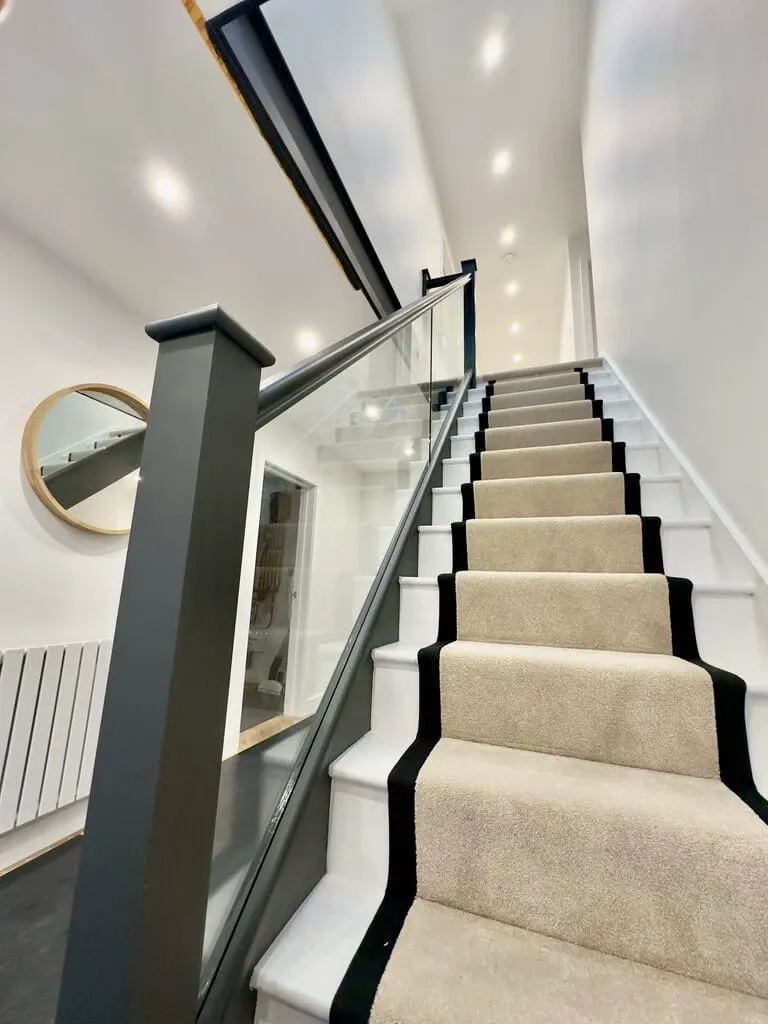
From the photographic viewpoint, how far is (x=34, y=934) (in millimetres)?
1333

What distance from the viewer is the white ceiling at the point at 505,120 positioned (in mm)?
3449

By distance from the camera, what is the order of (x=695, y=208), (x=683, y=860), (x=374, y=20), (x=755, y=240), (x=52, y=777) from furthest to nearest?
(x=374, y=20)
(x=52, y=777)
(x=695, y=208)
(x=755, y=240)
(x=683, y=860)

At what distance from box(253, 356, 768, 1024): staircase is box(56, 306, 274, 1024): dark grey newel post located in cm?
28

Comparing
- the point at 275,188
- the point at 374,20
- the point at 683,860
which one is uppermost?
the point at 374,20

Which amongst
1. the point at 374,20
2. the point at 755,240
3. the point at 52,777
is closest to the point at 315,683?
the point at 755,240

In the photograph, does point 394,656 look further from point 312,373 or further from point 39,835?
point 39,835

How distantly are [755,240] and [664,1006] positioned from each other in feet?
4.67

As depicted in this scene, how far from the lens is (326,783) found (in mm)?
848

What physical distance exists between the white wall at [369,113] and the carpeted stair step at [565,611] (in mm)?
2482

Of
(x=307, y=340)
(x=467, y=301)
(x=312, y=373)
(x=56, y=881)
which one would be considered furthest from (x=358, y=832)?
(x=467, y=301)

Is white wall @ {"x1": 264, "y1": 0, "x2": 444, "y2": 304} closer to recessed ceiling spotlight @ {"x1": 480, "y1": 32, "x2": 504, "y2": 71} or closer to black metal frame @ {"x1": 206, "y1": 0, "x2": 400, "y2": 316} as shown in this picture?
black metal frame @ {"x1": 206, "y1": 0, "x2": 400, "y2": 316}

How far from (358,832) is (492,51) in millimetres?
5402

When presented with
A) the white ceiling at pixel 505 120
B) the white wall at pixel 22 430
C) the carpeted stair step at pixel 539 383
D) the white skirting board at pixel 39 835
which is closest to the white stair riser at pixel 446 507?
the carpeted stair step at pixel 539 383

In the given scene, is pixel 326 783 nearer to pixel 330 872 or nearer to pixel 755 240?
pixel 330 872
